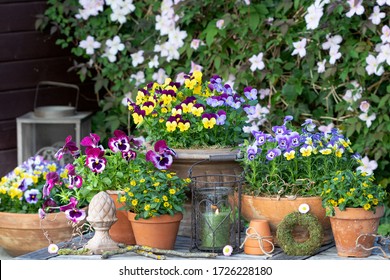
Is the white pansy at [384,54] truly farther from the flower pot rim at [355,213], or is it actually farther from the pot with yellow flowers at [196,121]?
the flower pot rim at [355,213]

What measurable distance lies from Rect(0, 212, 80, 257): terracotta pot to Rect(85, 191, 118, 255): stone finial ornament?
0.63 m

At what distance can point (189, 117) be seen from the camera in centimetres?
250

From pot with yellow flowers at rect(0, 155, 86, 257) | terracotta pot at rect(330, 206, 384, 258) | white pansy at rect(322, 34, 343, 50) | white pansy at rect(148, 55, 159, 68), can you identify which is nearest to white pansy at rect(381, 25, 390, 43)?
white pansy at rect(322, 34, 343, 50)

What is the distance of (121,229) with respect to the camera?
2.37 m

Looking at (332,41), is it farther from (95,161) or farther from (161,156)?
(95,161)

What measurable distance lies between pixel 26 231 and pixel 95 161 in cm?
76

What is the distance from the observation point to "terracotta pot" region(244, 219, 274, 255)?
222 cm

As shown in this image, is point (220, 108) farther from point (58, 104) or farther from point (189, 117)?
point (58, 104)

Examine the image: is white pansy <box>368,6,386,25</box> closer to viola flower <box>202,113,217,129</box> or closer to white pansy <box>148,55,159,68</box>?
white pansy <box>148,55,159,68</box>

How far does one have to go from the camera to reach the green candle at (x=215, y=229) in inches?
87.8

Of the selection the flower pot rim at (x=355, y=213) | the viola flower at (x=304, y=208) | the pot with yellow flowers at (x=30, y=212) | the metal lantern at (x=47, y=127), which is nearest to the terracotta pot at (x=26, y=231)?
the pot with yellow flowers at (x=30, y=212)

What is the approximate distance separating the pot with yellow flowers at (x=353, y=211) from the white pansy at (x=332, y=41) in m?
1.69

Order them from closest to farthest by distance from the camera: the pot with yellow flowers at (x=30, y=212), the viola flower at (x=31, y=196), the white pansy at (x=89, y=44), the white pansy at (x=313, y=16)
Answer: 1. the pot with yellow flowers at (x=30, y=212)
2. the viola flower at (x=31, y=196)
3. the white pansy at (x=313, y=16)
4. the white pansy at (x=89, y=44)

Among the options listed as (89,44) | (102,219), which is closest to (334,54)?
(89,44)
